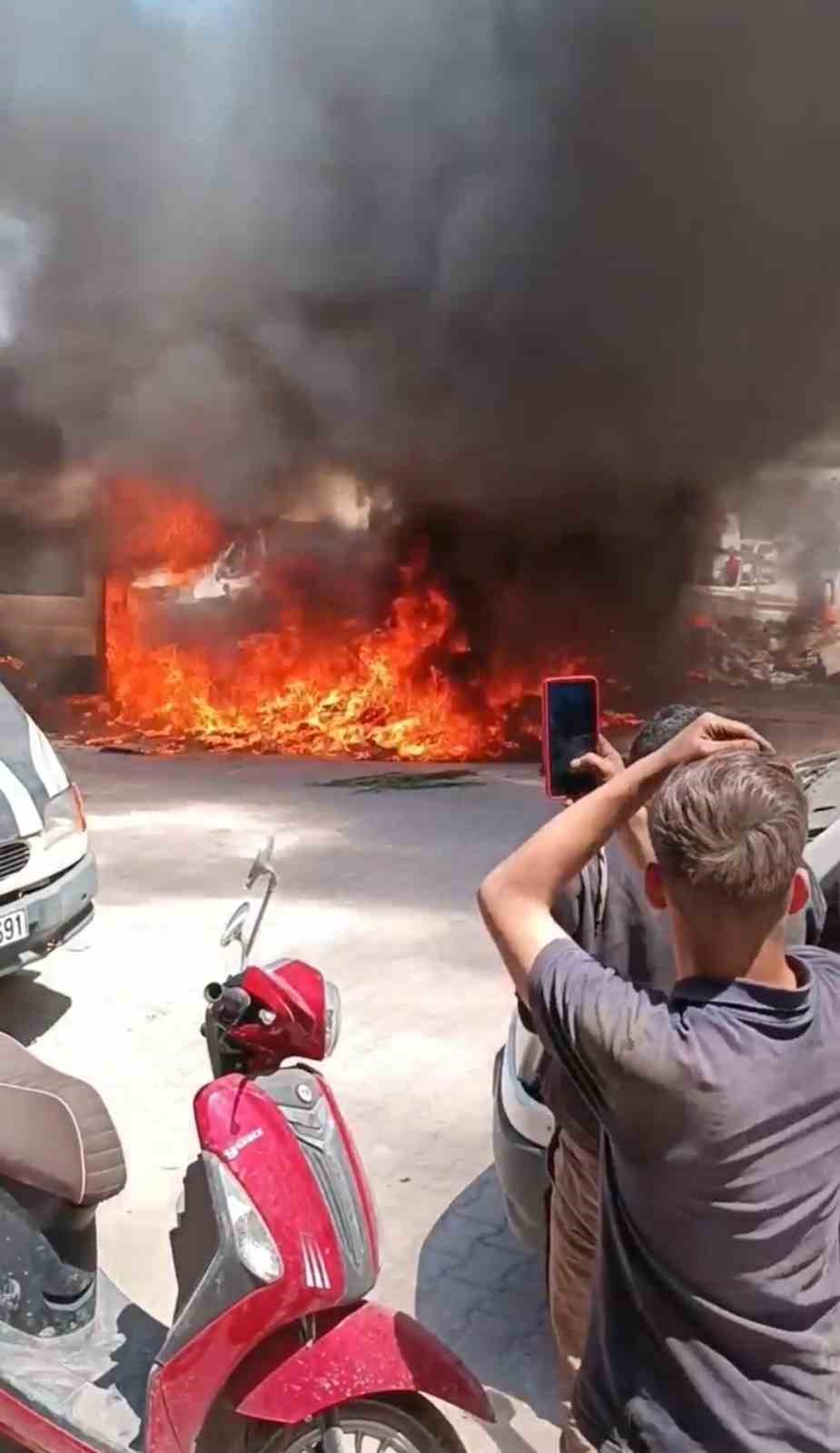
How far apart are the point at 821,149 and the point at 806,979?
11.7 m

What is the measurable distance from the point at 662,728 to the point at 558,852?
0.69 metres

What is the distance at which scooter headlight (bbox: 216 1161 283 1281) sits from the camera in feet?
5.52

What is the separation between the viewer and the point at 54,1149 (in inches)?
78.7

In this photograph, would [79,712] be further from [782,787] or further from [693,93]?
[782,787]

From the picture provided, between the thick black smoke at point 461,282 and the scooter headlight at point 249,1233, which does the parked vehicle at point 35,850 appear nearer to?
the scooter headlight at point 249,1233

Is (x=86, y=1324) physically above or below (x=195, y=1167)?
below

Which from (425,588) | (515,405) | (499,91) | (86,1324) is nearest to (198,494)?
(425,588)

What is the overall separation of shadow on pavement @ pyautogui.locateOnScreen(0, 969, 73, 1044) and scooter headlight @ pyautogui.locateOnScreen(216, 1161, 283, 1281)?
248cm

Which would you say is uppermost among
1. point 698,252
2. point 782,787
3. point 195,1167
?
point 698,252

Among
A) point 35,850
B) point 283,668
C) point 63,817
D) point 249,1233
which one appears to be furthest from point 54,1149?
point 283,668

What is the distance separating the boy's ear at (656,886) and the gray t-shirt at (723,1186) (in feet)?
0.26

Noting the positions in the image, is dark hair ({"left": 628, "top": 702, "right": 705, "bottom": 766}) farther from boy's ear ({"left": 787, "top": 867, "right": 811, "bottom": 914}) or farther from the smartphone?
boy's ear ({"left": 787, "top": 867, "right": 811, "bottom": 914})

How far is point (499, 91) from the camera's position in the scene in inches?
445

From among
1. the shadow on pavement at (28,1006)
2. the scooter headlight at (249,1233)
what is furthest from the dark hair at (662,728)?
the shadow on pavement at (28,1006)
